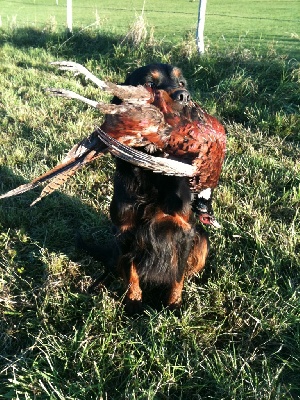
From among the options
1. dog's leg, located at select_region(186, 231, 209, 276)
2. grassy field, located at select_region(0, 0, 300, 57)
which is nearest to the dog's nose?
dog's leg, located at select_region(186, 231, 209, 276)

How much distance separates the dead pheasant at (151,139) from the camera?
4.67 feet

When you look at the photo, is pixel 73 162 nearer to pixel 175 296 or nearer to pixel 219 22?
pixel 175 296

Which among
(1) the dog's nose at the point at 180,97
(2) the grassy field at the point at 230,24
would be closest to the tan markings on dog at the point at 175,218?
(1) the dog's nose at the point at 180,97

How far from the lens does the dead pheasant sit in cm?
142

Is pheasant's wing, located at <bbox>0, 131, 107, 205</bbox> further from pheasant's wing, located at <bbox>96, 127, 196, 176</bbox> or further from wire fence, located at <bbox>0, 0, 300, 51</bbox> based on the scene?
wire fence, located at <bbox>0, 0, 300, 51</bbox>

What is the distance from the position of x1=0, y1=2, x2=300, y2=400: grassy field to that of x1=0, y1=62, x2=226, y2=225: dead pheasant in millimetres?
862

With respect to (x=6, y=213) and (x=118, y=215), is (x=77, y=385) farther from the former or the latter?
(x=6, y=213)

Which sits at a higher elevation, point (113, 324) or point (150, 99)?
point (150, 99)

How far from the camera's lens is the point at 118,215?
2.34 m

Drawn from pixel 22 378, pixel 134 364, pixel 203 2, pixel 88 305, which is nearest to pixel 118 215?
pixel 88 305

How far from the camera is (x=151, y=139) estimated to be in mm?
1600

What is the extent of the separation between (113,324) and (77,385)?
0.44 meters

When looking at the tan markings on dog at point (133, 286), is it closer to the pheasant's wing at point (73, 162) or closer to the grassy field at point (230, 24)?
the pheasant's wing at point (73, 162)

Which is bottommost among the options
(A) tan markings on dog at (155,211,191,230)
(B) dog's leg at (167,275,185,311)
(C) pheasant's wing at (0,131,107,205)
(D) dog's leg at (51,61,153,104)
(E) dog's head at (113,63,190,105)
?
(B) dog's leg at (167,275,185,311)
